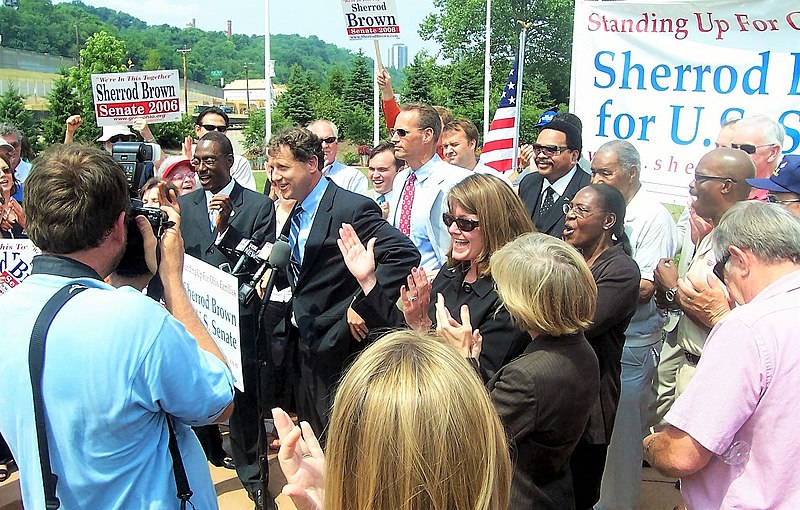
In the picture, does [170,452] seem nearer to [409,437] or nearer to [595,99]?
[409,437]

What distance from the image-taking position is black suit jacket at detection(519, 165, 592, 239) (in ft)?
14.8

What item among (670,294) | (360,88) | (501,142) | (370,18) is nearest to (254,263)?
(670,294)

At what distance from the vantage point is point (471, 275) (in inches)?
124

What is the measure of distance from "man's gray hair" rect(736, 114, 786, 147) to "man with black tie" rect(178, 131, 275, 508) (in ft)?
10.2

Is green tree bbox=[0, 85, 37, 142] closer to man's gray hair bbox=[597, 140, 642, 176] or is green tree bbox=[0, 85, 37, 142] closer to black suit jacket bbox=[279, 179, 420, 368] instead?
black suit jacket bbox=[279, 179, 420, 368]

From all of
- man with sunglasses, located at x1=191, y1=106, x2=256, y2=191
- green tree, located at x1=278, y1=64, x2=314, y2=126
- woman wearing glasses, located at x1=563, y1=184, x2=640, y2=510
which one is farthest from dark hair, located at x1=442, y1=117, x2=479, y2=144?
green tree, located at x1=278, y1=64, x2=314, y2=126

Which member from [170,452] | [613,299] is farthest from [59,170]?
[613,299]

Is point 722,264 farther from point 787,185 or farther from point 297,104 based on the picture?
point 297,104

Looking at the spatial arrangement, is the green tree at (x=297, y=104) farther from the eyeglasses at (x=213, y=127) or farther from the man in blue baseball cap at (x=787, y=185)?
the man in blue baseball cap at (x=787, y=185)

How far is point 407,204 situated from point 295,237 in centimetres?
107

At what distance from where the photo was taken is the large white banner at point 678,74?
467 cm

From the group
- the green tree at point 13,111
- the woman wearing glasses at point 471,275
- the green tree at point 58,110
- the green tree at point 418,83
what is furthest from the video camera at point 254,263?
the green tree at point 418,83

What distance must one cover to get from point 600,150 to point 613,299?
145cm

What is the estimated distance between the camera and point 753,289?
214cm
